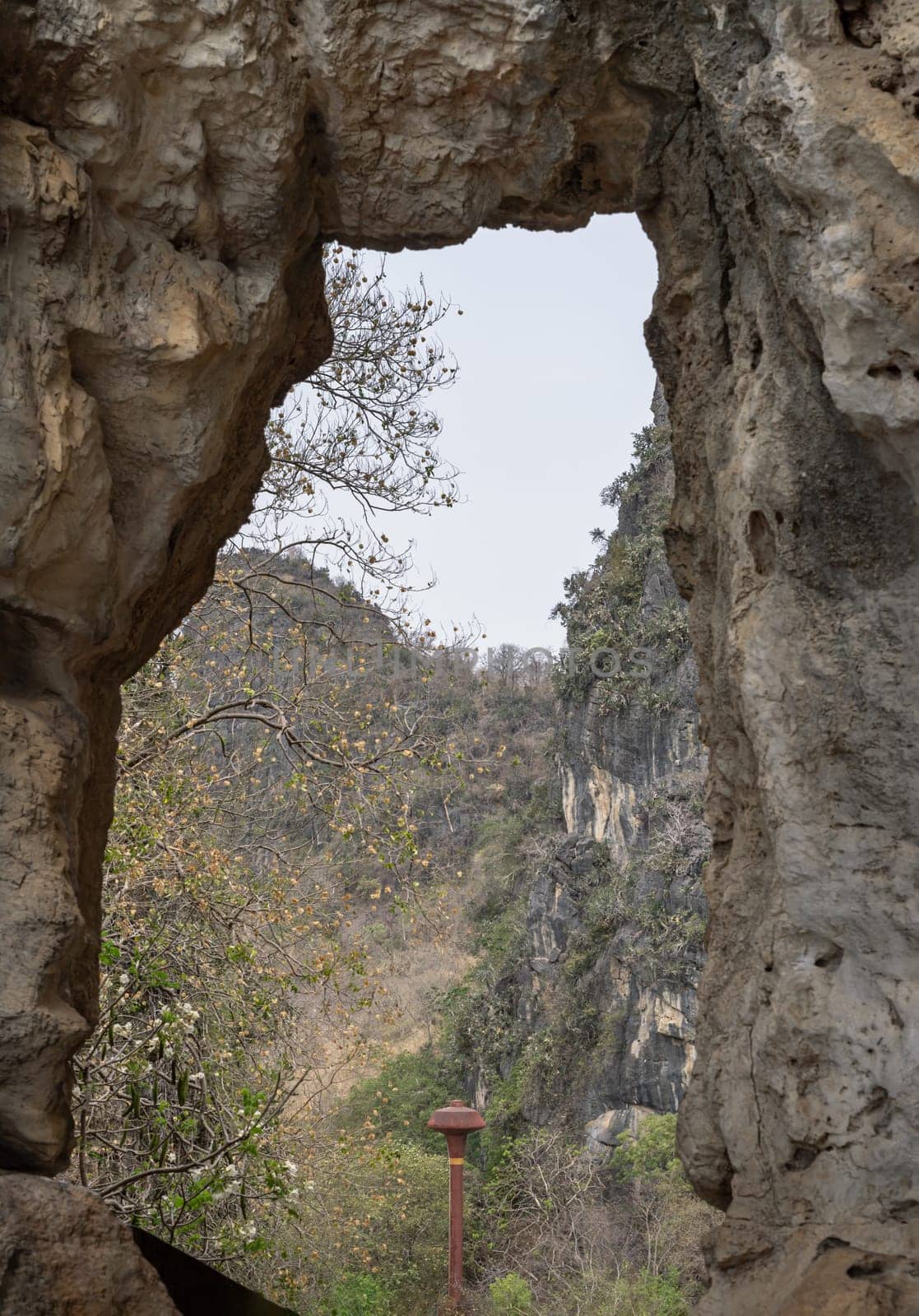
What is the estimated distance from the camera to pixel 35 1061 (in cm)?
327

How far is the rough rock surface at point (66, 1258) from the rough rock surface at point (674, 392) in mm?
223

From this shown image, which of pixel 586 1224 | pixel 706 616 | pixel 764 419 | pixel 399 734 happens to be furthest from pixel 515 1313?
pixel 764 419

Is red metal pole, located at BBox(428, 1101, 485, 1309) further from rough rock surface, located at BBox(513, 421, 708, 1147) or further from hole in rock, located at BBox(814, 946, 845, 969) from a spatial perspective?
hole in rock, located at BBox(814, 946, 845, 969)

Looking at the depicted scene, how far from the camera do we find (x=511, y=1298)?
1198 cm

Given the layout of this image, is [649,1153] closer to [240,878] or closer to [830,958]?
[240,878]

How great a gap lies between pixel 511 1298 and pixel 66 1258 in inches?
405

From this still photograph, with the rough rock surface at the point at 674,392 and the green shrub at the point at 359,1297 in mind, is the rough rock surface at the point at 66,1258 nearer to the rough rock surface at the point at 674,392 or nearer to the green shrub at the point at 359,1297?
the rough rock surface at the point at 674,392

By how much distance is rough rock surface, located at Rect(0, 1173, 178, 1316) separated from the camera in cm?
295

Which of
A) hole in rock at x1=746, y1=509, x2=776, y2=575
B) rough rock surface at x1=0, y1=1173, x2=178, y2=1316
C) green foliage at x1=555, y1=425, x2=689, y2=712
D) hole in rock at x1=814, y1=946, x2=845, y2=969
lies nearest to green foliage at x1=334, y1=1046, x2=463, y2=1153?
green foliage at x1=555, y1=425, x2=689, y2=712

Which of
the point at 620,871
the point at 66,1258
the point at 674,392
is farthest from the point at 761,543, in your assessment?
the point at 620,871

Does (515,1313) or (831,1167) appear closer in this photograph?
(831,1167)

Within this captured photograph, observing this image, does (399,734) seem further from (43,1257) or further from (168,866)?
(43,1257)

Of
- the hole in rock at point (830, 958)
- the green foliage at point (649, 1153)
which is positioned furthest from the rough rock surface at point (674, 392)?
the green foliage at point (649, 1153)

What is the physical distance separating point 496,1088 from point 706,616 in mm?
16362
